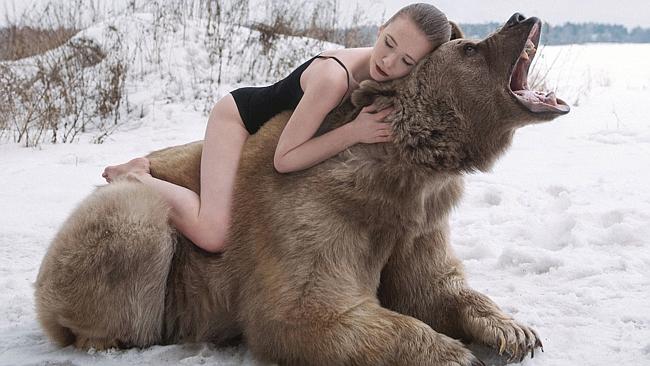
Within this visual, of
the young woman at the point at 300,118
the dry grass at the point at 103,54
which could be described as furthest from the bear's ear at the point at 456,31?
the dry grass at the point at 103,54

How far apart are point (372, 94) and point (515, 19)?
0.65 m

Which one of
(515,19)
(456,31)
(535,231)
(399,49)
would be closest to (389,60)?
(399,49)

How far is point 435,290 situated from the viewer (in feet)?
10.5

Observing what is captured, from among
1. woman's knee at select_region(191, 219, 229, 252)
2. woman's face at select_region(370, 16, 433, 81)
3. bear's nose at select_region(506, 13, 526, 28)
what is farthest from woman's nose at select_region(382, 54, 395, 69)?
woman's knee at select_region(191, 219, 229, 252)

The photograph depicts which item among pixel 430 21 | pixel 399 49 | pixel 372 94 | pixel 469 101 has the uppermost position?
pixel 430 21

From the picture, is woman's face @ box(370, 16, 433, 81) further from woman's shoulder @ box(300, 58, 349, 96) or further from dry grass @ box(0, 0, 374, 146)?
dry grass @ box(0, 0, 374, 146)

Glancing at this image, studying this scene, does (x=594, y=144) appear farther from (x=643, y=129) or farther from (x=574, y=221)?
(x=574, y=221)

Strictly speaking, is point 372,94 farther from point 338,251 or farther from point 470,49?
point 338,251

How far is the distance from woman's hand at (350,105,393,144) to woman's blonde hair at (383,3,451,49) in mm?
336

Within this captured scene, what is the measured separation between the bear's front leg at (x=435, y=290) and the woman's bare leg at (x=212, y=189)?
30.4 inches

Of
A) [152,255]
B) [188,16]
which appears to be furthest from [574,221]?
[188,16]

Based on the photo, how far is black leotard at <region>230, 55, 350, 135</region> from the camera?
10.9 feet

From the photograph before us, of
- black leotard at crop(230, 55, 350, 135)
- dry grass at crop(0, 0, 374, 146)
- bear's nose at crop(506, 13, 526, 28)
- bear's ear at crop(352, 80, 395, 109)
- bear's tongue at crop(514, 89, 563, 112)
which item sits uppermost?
bear's nose at crop(506, 13, 526, 28)

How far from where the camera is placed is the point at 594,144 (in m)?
7.32
